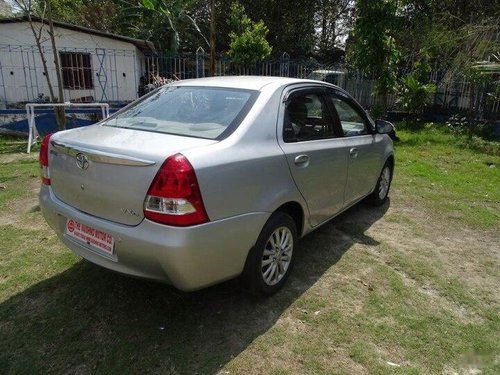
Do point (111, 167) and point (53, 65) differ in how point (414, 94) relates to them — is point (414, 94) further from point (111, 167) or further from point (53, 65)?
point (111, 167)

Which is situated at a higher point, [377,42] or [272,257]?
[377,42]

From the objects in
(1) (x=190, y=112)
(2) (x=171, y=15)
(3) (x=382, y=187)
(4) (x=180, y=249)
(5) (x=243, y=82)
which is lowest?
(3) (x=382, y=187)

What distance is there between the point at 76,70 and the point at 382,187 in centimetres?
1091

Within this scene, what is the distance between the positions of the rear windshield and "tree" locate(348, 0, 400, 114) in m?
9.62

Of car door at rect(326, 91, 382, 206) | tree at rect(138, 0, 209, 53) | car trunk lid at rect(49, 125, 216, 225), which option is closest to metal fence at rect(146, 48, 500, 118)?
tree at rect(138, 0, 209, 53)

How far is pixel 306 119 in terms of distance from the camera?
3537mm

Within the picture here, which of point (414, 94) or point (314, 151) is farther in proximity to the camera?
point (414, 94)

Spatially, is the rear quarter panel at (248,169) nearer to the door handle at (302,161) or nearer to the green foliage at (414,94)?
the door handle at (302,161)

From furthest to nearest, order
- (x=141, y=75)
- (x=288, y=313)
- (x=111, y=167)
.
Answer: (x=141, y=75)
(x=288, y=313)
(x=111, y=167)

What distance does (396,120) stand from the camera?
13570 millimetres

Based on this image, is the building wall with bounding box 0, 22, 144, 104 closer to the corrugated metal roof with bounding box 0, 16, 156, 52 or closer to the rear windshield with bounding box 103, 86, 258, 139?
the corrugated metal roof with bounding box 0, 16, 156, 52

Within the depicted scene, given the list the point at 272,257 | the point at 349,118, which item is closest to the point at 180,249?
the point at 272,257

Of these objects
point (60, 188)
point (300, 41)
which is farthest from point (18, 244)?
point (300, 41)

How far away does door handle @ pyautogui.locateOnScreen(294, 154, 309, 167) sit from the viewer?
3.19 meters
